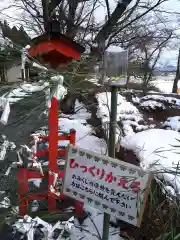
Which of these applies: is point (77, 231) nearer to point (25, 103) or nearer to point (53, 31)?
point (25, 103)

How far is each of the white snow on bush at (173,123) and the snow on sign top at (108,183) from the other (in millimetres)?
3588

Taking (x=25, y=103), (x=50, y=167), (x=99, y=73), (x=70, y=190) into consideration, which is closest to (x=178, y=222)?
(x=70, y=190)

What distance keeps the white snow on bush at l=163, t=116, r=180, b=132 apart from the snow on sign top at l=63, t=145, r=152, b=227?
11.8ft

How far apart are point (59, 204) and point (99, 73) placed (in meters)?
2.20

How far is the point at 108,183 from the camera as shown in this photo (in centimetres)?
127

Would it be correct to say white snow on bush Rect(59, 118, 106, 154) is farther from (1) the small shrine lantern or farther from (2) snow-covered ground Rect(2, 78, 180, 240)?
(1) the small shrine lantern

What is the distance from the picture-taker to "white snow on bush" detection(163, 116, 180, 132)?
4.63 meters

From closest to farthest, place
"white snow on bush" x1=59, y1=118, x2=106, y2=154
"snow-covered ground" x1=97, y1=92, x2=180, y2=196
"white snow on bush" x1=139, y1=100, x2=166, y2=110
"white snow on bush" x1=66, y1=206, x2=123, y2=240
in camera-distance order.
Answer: "white snow on bush" x1=66, y1=206, x2=123, y2=240 < "snow-covered ground" x1=97, y1=92, x2=180, y2=196 < "white snow on bush" x1=59, y1=118, x2=106, y2=154 < "white snow on bush" x1=139, y1=100, x2=166, y2=110

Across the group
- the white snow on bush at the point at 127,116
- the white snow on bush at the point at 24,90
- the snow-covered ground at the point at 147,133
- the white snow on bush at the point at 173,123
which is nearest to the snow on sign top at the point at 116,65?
the white snow on bush at the point at 24,90

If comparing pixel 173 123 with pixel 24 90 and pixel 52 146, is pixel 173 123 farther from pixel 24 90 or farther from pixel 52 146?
pixel 24 90

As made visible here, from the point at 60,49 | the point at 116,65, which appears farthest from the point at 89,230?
the point at 116,65

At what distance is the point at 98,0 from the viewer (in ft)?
21.3

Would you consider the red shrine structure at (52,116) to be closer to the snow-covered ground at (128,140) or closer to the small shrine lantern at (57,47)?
the small shrine lantern at (57,47)

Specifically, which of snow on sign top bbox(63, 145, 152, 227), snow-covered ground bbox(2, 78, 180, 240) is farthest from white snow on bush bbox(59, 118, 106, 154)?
snow on sign top bbox(63, 145, 152, 227)
